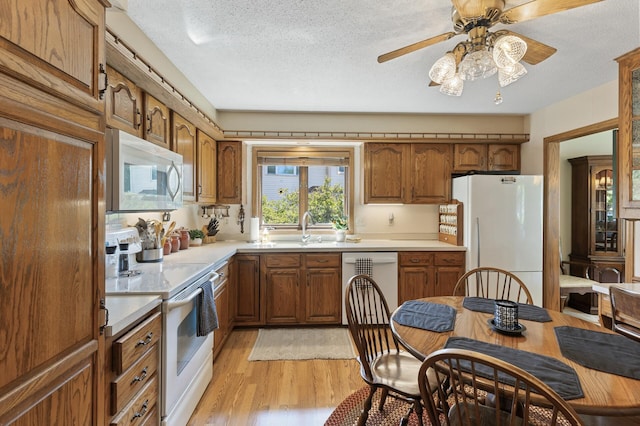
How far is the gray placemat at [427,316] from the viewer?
5.07ft

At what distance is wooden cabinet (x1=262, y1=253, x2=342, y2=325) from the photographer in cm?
330

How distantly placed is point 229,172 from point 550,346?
324 centimetres

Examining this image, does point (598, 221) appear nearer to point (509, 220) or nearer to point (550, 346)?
point (509, 220)

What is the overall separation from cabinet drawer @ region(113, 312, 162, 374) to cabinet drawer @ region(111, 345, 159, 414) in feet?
0.11

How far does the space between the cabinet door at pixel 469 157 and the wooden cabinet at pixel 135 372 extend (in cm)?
347

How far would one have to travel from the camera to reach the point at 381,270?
3.35 m

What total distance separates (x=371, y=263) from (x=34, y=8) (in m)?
3.05

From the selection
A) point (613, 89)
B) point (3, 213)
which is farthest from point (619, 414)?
point (613, 89)

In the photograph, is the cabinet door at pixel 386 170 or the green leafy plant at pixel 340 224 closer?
the cabinet door at pixel 386 170

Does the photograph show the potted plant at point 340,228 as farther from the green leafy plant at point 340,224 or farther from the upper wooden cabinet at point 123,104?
the upper wooden cabinet at point 123,104

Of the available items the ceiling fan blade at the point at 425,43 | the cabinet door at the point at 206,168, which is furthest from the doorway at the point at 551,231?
the cabinet door at the point at 206,168

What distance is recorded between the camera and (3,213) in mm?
685

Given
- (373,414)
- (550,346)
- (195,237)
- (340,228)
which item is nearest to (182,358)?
(373,414)

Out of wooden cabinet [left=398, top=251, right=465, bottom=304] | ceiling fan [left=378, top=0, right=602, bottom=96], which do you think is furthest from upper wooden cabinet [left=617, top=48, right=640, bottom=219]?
wooden cabinet [left=398, top=251, right=465, bottom=304]
